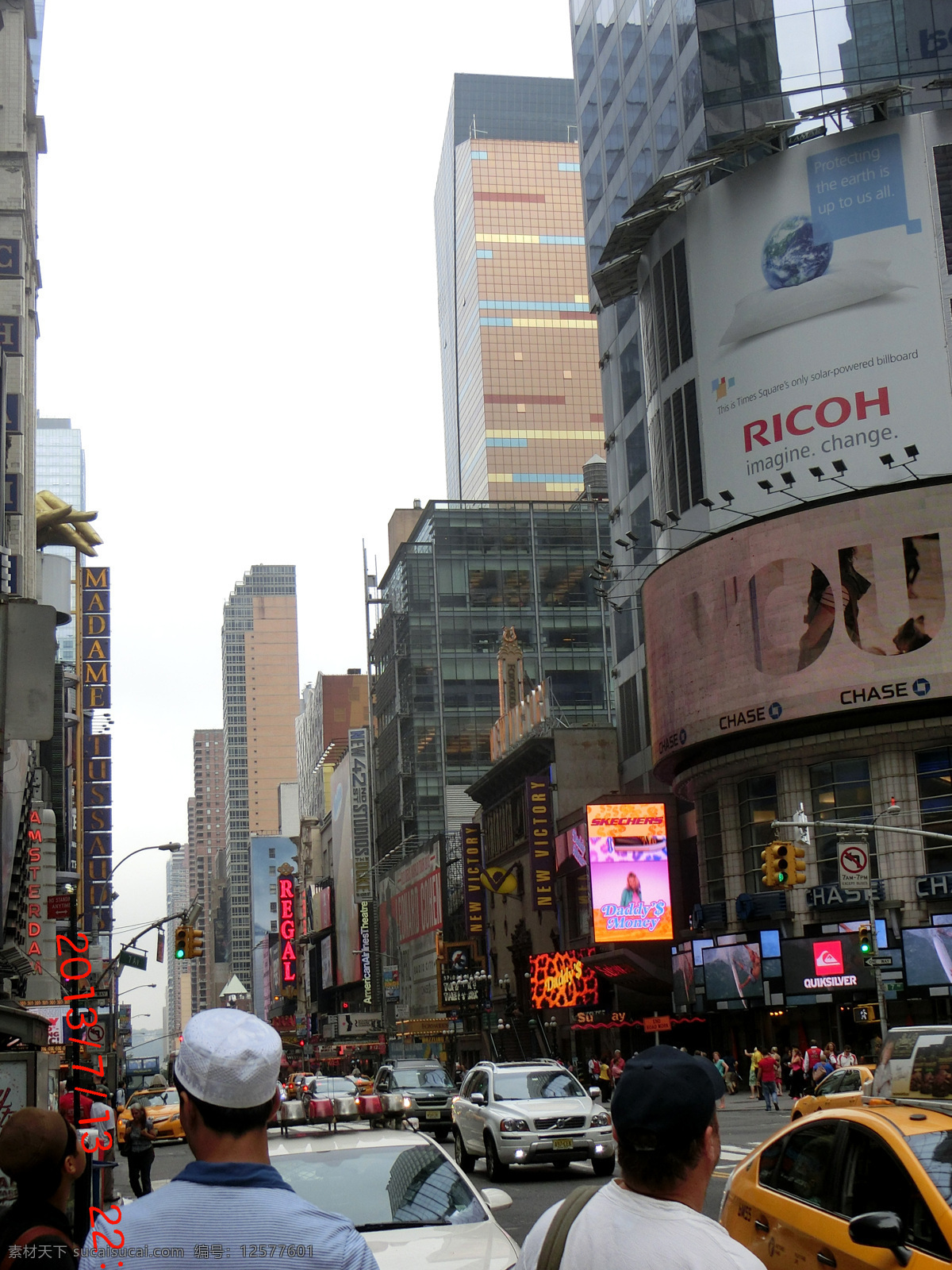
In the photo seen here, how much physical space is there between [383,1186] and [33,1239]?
459 centimetres

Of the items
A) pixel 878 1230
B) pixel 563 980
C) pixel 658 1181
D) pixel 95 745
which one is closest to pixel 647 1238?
pixel 658 1181

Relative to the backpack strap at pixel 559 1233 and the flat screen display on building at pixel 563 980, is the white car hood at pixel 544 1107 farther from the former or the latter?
the flat screen display on building at pixel 563 980

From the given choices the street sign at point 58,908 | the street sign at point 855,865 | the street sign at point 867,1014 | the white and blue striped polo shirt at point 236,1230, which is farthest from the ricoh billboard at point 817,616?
the white and blue striped polo shirt at point 236,1230

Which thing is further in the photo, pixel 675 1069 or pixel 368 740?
pixel 368 740

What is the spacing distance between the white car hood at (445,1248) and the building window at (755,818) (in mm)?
47835

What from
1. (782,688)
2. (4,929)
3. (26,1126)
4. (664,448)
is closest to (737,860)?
(782,688)

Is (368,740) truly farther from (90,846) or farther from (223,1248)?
(223,1248)

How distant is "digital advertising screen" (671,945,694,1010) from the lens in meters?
58.6

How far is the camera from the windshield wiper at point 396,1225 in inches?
387

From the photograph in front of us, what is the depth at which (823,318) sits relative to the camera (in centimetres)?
5728

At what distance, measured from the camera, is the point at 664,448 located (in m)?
65.2

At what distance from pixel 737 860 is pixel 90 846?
33.9 meters

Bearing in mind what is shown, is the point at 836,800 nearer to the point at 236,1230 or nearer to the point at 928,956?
the point at 928,956

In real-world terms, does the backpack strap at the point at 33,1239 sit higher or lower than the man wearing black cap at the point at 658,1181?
lower
